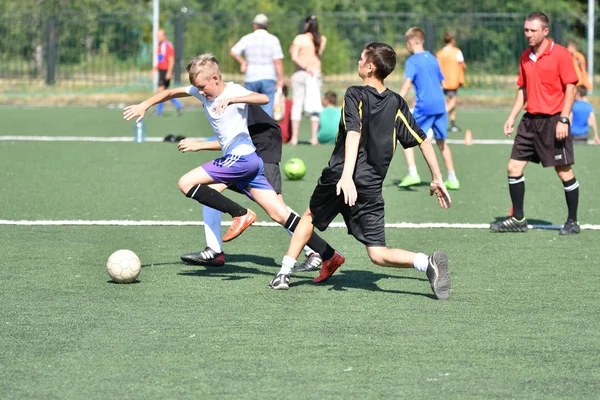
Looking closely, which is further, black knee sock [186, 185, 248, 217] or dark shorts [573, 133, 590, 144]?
dark shorts [573, 133, 590, 144]

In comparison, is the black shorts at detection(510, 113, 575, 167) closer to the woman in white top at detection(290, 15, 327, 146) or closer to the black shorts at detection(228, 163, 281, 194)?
the black shorts at detection(228, 163, 281, 194)

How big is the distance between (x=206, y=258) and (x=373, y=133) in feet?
6.46

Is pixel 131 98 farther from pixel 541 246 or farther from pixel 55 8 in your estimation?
pixel 541 246

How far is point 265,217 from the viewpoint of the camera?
11.4 metres

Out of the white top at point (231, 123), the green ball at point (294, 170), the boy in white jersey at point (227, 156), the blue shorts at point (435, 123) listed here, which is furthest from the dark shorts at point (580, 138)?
the white top at point (231, 123)

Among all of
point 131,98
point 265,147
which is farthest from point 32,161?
point 131,98

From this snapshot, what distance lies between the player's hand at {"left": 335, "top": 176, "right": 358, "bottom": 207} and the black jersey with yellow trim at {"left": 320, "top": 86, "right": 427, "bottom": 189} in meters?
0.24

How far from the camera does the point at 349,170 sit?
7.21 meters

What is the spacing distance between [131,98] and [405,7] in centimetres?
1669

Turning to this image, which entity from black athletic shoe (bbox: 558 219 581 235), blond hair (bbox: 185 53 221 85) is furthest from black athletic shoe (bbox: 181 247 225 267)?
black athletic shoe (bbox: 558 219 581 235)

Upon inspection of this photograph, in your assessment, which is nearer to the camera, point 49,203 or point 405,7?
point 49,203

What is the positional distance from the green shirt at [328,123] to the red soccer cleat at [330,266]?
11711mm

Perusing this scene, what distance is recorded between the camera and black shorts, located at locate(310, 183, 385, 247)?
7500mm

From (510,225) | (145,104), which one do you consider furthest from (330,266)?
(510,225)
